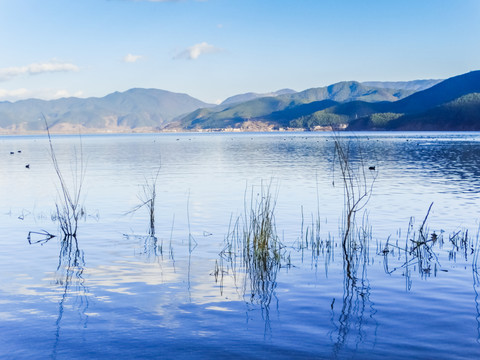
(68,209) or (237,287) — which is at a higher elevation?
(68,209)

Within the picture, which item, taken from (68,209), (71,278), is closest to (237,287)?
(71,278)

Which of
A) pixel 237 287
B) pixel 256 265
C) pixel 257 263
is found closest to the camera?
pixel 237 287

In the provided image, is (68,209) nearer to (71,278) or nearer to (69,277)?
(69,277)

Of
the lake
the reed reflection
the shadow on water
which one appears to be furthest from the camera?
the reed reflection

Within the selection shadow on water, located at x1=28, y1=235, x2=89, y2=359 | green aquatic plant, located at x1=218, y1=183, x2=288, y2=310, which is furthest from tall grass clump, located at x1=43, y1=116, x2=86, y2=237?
green aquatic plant, located at x1=218, y1=183, x2=288, y2=310

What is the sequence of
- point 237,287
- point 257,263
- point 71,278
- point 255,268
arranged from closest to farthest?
point 237,287 < point 71,278 < point 255,268 < point 257,263

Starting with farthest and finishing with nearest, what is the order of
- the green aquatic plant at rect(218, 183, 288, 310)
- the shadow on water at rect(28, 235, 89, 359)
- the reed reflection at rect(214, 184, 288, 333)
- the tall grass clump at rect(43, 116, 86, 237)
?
the tall grass clump at rect(43, 116, 86, 237), the green aquatic plant at rect(218, 183, 288, 310), the reed reflection at rect(214, 184, 288, 333), the shadow on water at rect(28, 235, 89, 359)

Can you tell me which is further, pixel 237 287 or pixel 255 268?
pixel 255 268

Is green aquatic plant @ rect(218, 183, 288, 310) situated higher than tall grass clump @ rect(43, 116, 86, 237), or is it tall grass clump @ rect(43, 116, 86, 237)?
tall grass clump @ rect(43, 116, 86, 237)

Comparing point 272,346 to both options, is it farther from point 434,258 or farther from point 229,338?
point 434,258

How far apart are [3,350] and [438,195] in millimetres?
24480

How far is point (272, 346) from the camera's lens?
27.2 feet

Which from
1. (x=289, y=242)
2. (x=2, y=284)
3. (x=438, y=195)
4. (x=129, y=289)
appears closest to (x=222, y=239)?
(x=289, y=242)

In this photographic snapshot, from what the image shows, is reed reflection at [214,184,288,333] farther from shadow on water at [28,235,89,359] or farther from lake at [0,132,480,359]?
shadow on water at [28,235,89,359]
